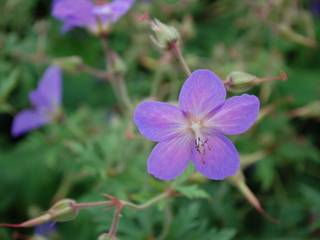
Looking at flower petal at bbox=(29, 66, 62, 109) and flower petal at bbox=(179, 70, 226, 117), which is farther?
flower petal at bbox=(29, 66, 62, 109)

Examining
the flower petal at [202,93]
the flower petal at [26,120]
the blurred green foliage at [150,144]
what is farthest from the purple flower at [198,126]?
the flower petal at [26,120]

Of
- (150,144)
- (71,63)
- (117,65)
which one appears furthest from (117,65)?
(150,144)

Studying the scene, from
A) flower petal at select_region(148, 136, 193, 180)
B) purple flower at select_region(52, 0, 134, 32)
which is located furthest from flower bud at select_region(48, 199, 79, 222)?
purple flower at select_region(52, 0, 134, 32)

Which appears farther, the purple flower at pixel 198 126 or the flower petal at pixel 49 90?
the flower petal at pixel 49 90

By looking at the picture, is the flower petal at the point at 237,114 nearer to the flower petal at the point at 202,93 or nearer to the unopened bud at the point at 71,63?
the flower petal at the point at 202,93

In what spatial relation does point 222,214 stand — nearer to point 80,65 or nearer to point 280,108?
point 280,108

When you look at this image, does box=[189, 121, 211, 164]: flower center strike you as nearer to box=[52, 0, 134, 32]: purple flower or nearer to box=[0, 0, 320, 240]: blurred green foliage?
box=[0, 0, 320, 240]: blurred green foliage
